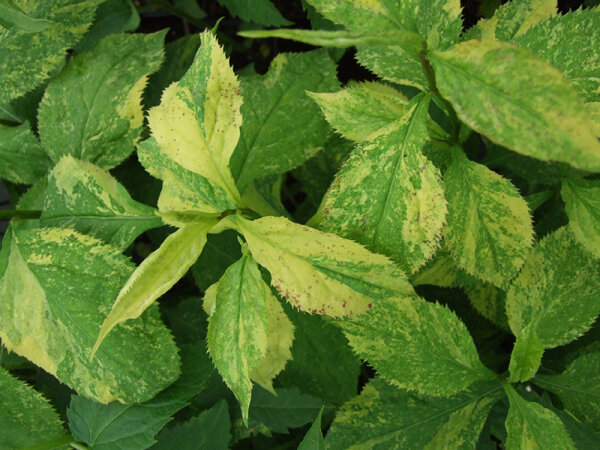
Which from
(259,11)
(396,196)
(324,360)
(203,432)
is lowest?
(203,432)

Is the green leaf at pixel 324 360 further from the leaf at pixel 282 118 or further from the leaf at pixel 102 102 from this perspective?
the leaf at pixel 102 102

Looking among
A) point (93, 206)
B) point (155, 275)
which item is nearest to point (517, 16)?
point (155, 275)

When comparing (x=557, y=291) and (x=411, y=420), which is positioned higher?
(x=557, y=291)

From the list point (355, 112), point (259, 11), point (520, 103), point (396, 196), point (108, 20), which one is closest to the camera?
point (520, 103)

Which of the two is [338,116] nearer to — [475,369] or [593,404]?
[475,369]

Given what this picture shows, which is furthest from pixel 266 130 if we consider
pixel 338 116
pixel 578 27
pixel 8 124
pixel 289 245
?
pixel 8 124

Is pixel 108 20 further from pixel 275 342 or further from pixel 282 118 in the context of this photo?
pixel 275 342

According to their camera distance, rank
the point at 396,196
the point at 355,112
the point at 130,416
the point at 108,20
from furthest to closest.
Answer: the point at 108,20 → the point at 130,416 → the point at 355,112 → the point at 396,196
